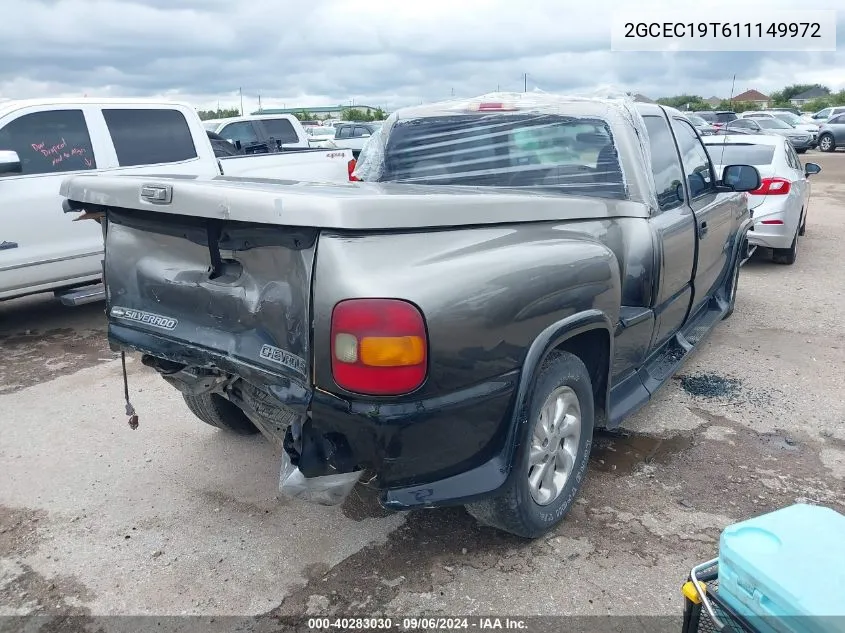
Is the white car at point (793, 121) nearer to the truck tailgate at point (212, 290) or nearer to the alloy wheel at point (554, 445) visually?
the alloy wheel at point (554, 445)

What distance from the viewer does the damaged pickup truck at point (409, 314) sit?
Answer: 2.17 metres

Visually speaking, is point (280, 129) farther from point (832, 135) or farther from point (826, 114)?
point (826, 114)

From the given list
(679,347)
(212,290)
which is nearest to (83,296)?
(212,290)

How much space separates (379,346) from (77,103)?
17.1 feet

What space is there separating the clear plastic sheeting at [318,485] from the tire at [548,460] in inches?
21.5

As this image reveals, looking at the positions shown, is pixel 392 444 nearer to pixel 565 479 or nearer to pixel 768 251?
pixel 565 479

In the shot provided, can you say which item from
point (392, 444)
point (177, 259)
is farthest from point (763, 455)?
point (177, 259)

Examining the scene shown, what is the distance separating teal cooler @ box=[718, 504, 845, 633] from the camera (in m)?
1.63

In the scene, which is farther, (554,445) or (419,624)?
(554,445)

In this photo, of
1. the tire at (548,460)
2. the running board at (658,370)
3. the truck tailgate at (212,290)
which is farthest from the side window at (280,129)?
the tire at (548,460)

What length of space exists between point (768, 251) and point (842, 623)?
25.7 ft

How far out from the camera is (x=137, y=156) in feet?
20.9

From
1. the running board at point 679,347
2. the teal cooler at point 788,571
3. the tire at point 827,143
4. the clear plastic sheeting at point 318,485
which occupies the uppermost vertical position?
the tire at point 827,143

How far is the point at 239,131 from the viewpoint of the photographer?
13633mm
